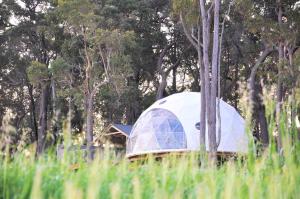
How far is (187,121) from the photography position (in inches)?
987

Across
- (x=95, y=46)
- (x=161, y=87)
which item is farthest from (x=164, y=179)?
(x=161, y=87)

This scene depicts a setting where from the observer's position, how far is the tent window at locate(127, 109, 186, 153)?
24669 mm

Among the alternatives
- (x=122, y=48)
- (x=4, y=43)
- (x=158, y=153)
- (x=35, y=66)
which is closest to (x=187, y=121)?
(x=158, y=153)

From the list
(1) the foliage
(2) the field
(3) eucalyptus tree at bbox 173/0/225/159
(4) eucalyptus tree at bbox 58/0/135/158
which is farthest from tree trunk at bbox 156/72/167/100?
(2) the field

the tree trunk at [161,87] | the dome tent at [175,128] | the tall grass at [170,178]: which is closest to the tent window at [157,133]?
the dome tent at [175,128]

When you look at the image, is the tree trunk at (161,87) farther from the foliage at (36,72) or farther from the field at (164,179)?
the field at (164,179)

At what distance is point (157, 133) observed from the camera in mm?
25172

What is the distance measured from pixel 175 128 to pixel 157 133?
2.89ft

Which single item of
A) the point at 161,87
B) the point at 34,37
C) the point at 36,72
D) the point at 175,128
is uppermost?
the point at 34,37

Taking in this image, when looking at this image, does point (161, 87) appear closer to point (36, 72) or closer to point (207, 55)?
point (36, 72)

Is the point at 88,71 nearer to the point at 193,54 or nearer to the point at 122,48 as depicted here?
the point at 122,48

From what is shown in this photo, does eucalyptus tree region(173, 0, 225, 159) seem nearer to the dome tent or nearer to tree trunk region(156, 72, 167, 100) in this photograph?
the dome tent

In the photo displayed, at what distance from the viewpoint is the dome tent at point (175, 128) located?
2441 cm

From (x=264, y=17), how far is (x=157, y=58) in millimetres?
12202
